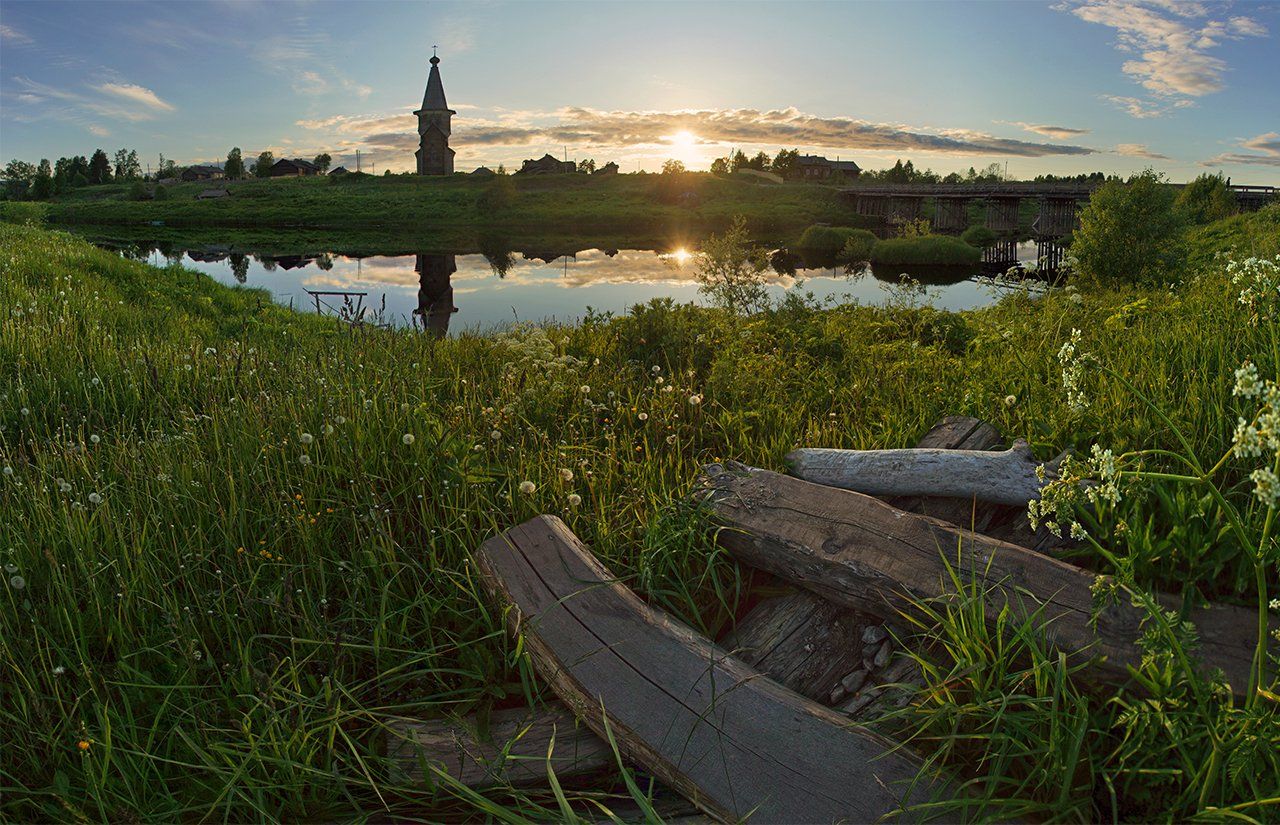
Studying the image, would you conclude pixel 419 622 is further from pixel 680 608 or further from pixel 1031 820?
pixel 1031 820

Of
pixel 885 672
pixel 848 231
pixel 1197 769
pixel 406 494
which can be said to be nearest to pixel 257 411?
pixel 406 494

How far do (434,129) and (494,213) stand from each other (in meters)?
38.5

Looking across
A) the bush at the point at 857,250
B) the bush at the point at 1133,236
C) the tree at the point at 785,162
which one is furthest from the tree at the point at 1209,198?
the tree at the point at 785,162

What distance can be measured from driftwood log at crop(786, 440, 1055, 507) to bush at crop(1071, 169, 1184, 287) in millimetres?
12358

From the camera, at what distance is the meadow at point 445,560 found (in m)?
3.13

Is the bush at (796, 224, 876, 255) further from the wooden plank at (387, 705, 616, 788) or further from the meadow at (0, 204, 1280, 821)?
the wooden plank at (387, 705, 616, 788)

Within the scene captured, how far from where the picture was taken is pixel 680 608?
13.7ft

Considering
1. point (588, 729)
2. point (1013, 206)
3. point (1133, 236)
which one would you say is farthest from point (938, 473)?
point (1013, 206)

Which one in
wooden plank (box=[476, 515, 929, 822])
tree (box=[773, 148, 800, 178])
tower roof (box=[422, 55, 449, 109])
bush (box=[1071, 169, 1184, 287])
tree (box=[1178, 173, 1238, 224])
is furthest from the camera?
tree (box=[773, 148, 800, 178])

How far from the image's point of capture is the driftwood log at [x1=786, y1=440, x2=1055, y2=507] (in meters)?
4.45

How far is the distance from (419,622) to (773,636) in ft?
6.25

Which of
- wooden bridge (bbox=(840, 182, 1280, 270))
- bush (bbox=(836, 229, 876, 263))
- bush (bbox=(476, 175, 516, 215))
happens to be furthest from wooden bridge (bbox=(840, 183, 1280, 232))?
bush (bbox=(476, 175, 516, 215))

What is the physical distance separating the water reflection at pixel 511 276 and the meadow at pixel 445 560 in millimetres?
19962

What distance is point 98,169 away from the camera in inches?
5285
